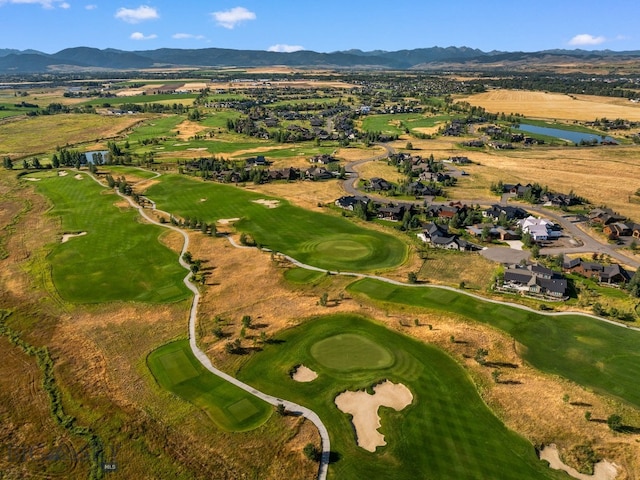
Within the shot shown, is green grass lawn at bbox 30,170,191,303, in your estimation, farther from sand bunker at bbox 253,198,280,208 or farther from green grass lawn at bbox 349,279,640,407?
green grass lawn at bbox 349,279,640,407

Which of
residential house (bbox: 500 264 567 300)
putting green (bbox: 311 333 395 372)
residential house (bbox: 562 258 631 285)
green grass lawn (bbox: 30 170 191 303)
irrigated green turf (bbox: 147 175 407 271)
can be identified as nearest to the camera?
putting green (bbox: 311 333 395 372)

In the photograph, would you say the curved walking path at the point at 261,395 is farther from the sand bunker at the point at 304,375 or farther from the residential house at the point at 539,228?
the residential house at the point at 539,228

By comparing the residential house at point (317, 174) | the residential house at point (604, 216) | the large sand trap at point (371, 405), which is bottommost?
the large sand trap at point (371, 405)

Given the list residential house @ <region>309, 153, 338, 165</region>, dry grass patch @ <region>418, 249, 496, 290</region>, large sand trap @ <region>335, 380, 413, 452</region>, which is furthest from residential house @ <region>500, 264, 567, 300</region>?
residential house @ <region>309, 153, 338, 165</region>

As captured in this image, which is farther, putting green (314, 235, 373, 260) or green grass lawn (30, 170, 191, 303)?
putting green (314, 235, 373, 260)

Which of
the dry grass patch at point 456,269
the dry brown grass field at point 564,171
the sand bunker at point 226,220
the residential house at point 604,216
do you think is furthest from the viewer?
the dry brown grass field at point 564,171

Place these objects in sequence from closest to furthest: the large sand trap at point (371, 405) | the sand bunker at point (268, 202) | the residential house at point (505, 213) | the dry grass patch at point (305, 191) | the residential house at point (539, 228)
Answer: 1. the large sand trap at point (371, 405)
2. the residential house at point (539, 228)
3. the residential house at point (505, 213)
4. the sand bunker at point (268, 202)
5. the dry grass patch at point (305, 191)

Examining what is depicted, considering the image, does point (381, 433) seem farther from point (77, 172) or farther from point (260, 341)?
point (77, 172)

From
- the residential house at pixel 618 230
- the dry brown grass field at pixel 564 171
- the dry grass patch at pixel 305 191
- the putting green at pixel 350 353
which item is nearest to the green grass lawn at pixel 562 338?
the putting green at pixel 350 353
